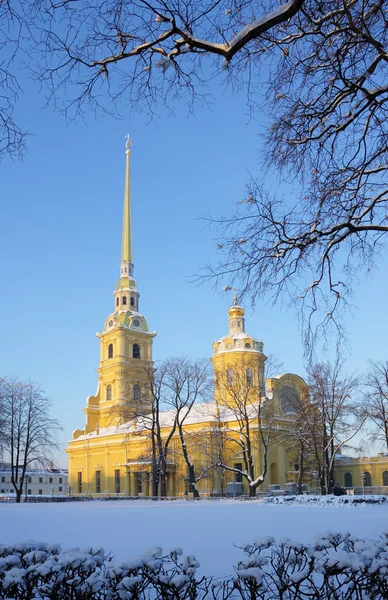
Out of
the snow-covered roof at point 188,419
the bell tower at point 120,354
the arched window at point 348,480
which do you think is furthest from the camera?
the bell tower at point 120,354

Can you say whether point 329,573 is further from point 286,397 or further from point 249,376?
point 286,397

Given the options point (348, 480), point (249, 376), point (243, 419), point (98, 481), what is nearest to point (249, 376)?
point (249, 376)

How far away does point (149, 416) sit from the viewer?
55344mm

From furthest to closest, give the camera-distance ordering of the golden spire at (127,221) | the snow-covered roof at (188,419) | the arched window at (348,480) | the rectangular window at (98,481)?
the golden spire at (127,221) → the arched window at (348,480) → the rectangular window at (98,481) → the snow-covered roof at (188,419)

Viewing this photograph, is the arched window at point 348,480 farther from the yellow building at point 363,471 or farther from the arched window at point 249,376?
the arched window at point 249,376

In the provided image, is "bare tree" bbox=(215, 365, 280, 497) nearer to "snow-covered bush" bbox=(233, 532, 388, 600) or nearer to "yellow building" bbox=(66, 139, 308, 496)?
"yellow building" bbox=(66, 139, 308, 496)

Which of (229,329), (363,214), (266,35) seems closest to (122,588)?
(363,214)

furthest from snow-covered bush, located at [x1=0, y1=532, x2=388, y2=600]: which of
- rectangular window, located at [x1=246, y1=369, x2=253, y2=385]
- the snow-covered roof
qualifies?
the snow-covered roof

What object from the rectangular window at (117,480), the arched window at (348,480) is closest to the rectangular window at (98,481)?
the rectangular window at (117,480)

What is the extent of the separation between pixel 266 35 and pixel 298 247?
2796 millimetres

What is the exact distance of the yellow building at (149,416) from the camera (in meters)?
48.1

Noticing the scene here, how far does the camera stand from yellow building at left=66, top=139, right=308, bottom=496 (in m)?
48.1

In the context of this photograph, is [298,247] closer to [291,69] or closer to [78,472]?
[291,69]

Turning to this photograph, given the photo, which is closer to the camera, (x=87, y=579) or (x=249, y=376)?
(x=87, y=579)
